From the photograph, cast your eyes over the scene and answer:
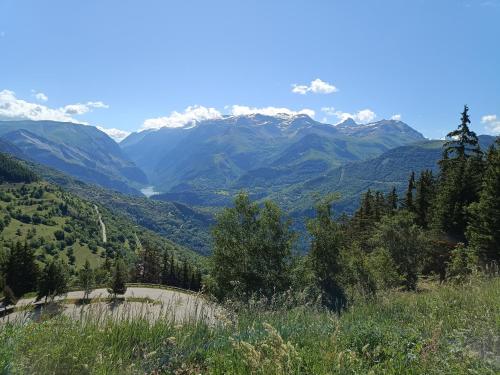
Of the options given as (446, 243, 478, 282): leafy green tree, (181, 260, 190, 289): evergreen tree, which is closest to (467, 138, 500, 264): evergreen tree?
(446, 243, 478, 282): leafy green tree

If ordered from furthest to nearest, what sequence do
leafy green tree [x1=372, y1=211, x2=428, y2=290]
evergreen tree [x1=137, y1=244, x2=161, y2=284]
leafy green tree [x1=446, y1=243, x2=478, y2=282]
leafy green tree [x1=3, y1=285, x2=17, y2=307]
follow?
evergreen tree [x1=137, y1=244, x2=161, y2=284], leafy green tree [x1=372, y1=211, x2=428, y2=290], leafy green tree [x1=446, y1=243, x2=478, y2=282], leafy green tree [x1=3, y1=285, x2=17, y2=307]

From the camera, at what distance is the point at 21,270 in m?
70.9

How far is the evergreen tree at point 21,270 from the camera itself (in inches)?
2724

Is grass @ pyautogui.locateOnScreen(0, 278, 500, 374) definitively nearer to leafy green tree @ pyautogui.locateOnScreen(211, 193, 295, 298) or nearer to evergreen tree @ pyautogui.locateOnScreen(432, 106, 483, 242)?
leafy green tree @ pyautogui.locateOnScreen(211, 193, 295, 298)

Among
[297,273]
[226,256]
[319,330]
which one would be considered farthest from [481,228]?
[319,330]

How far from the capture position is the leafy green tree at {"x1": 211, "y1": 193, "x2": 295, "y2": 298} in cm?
3741

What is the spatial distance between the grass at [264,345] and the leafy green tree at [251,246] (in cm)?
2865

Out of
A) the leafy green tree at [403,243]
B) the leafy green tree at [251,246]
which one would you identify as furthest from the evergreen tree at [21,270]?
the leafy green tree at [403,243]

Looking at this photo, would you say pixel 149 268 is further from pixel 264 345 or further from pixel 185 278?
pixel 264 345

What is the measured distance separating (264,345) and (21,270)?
7899 cm

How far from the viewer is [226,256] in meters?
39.2

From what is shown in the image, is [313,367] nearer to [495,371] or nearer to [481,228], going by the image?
[495,371]

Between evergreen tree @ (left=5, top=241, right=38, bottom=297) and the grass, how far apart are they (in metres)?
74.0

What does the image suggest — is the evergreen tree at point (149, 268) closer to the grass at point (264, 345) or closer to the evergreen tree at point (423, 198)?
the evergreen tree at point (423, 198)
